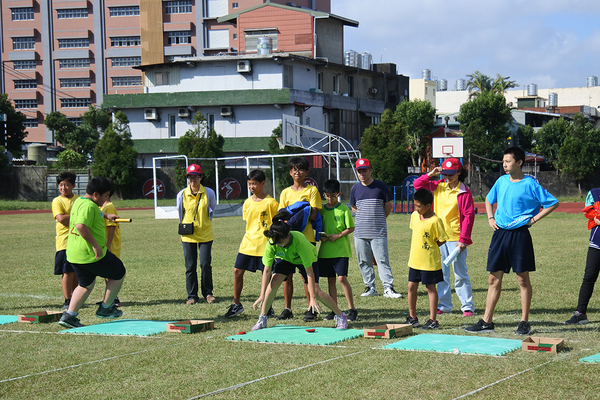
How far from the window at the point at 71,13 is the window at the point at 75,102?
10366mm

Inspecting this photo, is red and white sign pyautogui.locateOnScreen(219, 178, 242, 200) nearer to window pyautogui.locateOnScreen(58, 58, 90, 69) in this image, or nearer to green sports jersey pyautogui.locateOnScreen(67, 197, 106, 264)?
green sports jersey pyautogui.locateOnScreen(67, 197, 106, 264)

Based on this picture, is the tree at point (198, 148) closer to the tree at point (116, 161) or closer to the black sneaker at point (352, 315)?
the tree at point (116, 161)

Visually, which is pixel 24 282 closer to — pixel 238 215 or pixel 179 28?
pixel 238 215

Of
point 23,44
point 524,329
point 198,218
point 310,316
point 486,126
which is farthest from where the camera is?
point 23,44

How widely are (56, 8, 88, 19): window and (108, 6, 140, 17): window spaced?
3592 millimetres

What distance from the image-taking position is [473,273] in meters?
12.4

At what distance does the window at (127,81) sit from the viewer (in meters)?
83.6

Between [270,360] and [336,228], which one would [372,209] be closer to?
[336,228]

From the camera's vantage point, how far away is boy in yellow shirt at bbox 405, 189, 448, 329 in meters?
7.68

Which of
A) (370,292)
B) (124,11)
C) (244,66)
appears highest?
(124,11)

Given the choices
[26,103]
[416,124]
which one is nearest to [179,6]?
[26,103]

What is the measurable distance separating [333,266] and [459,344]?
7.47 feet

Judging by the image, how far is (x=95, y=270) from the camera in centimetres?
802

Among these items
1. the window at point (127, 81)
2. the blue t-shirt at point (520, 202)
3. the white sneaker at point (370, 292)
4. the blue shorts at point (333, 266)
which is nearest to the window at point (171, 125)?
the window at point (127, 81)
